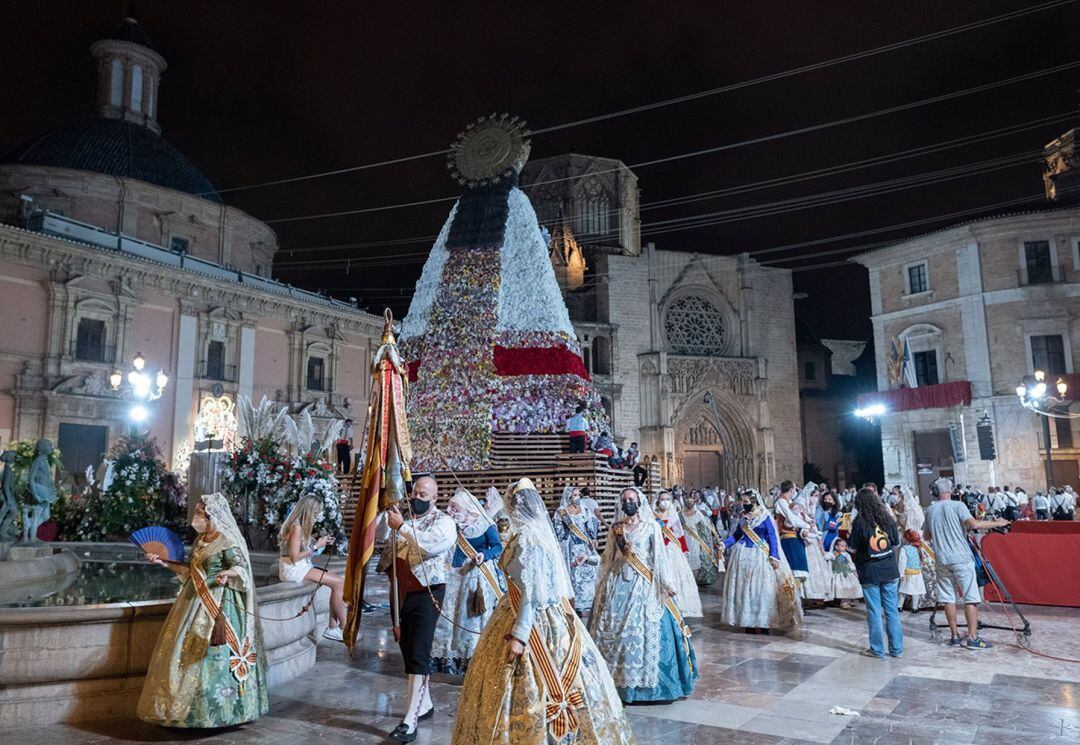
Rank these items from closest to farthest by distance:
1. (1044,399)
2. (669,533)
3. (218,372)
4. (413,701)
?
(413,701) < (669,533) < (1044,399) < (218,372)

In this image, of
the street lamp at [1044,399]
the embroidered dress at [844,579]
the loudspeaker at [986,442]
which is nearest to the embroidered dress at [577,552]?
the embroidered dress at [844,579]

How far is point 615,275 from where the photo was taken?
111ft

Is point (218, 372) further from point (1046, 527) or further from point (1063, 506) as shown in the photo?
point (1063, 506)

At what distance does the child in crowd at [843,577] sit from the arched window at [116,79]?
3360 centimetres

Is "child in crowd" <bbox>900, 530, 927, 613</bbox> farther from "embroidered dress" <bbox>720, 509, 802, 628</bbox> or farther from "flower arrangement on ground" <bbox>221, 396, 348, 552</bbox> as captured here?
"flower arrangement on ground" <bbox>221, 396, 348, 552</bbox>

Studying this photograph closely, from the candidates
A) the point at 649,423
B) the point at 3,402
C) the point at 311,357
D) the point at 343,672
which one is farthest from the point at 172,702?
the point at 649,423

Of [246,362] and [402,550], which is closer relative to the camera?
[402,550]

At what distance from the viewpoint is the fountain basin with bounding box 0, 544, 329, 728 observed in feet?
16.0

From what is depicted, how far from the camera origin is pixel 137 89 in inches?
1271

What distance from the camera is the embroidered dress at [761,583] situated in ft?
27.5

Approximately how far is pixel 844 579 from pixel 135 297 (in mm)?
22582

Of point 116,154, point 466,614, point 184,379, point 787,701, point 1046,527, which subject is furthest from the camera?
point 116,154

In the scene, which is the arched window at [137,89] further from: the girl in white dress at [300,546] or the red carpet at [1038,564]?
the red carpet at [1038,564]

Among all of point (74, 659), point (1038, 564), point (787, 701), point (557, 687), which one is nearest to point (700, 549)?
point (1038, 564)
